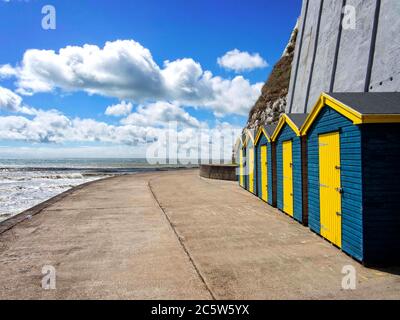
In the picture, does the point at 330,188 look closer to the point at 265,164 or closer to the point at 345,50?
the point at 265,164

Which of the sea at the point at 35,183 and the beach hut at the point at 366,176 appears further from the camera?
the sea at the point at 35,183

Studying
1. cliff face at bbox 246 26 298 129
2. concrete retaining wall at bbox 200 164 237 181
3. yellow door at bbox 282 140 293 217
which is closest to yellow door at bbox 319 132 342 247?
yellow door at bbox 282 140 293 217

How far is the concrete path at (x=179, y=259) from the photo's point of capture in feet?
15.8

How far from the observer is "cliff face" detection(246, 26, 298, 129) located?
34344 mm

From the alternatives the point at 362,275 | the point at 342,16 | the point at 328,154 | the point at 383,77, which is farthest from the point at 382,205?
the point at 342,16

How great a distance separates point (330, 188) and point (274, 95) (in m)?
31.5

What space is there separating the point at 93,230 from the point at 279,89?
3234 cm

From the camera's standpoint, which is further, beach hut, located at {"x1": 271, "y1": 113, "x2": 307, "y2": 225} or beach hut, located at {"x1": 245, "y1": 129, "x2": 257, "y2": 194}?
beach hut, located at {"x1": 245, "y1": 129, "x2": 257, "y2": 194}

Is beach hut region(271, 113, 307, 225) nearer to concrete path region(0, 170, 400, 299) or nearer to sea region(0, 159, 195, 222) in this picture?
concrete path region(0, 170, 400, 299)

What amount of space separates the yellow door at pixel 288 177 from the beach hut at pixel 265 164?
145 cm

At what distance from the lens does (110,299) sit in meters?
4.56

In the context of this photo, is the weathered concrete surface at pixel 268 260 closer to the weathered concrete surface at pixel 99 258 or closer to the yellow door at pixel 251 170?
the weathered concrete surface at pixel 99 258

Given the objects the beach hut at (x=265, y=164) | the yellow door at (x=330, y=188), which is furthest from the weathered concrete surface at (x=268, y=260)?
the beach hut at (x=265, y=164)

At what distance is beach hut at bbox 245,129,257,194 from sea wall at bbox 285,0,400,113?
4250mm
